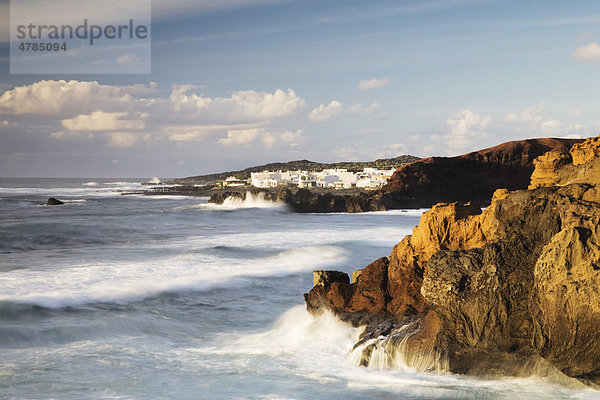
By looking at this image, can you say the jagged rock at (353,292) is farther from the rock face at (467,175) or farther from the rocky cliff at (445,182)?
the rock face at (467,175)

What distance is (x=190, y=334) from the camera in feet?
35.7

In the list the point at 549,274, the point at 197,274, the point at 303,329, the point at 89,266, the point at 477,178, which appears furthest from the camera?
the point at 477,178

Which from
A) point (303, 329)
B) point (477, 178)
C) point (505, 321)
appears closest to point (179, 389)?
point (303, 329)

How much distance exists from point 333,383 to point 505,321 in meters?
2.41

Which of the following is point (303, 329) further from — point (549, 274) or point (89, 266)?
point (89, 266)

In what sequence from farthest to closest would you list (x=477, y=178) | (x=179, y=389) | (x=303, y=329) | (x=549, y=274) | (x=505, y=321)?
(x=477, y=178)
(x=303, y=329)
(x=179, y=389)
(x=505, y=321)
(x=549, y=274)

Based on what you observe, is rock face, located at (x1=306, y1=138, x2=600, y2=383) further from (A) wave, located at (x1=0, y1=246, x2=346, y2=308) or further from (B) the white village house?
(B) the white village house

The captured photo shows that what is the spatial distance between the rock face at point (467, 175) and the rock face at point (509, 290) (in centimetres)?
5111

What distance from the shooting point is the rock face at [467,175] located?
6359 centimetres

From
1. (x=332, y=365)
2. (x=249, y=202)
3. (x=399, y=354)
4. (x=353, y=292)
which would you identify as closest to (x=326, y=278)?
(x=353, y=292)

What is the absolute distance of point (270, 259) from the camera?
20.5 m

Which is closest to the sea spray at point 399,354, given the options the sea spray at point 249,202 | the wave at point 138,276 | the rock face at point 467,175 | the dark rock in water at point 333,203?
the wave at point 138,276

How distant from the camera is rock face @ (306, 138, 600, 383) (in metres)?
6.56

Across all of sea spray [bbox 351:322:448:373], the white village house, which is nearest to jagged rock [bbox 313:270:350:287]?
sea spray [bbox 351:322:448:373]
